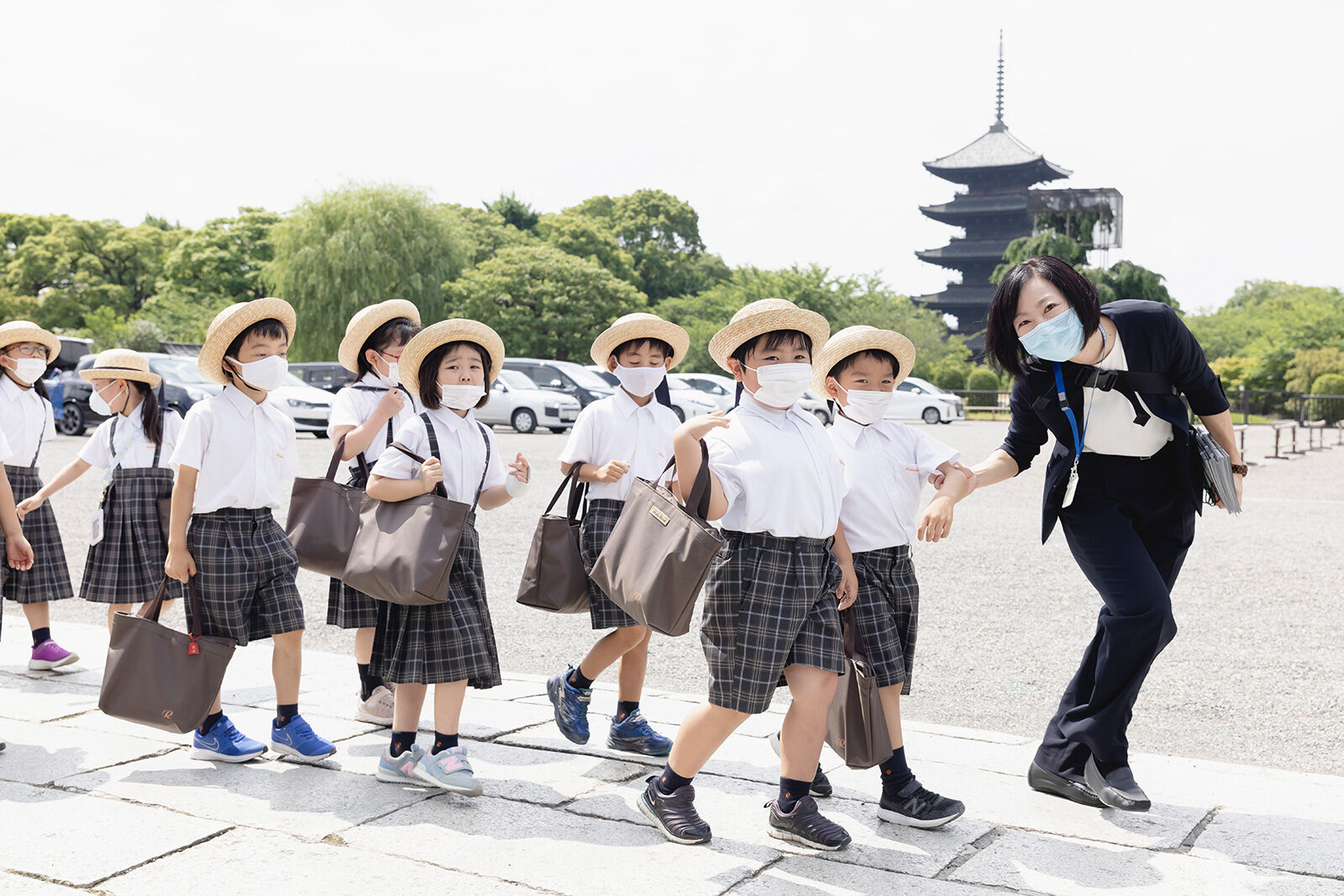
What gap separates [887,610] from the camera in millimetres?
3393

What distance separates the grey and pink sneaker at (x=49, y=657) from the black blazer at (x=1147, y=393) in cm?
421

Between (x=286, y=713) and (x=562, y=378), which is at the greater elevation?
(x=562, y=378)

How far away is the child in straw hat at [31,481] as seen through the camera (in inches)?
204

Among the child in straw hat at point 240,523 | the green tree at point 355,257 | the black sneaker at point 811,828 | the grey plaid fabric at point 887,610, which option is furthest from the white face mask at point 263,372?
the green tree at point 355,257

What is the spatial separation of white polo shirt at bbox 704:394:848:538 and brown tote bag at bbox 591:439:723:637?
7 centimetres

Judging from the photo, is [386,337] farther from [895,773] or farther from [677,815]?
[895,773]

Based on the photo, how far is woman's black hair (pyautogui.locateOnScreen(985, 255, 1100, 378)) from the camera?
3359 mm

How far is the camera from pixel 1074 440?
3.50m

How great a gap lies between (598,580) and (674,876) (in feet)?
2.77

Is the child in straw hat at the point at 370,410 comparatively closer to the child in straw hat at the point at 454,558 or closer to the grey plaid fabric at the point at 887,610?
the child in straw hat at the point at 454,558

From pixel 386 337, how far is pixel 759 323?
5.92 feet

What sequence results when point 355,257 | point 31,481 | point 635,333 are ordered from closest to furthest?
point 635,333 < point 31,481 < point 355,257

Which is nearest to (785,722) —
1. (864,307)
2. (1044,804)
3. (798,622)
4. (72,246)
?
(798,622)

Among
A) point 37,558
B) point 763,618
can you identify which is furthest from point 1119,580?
point 37,558
